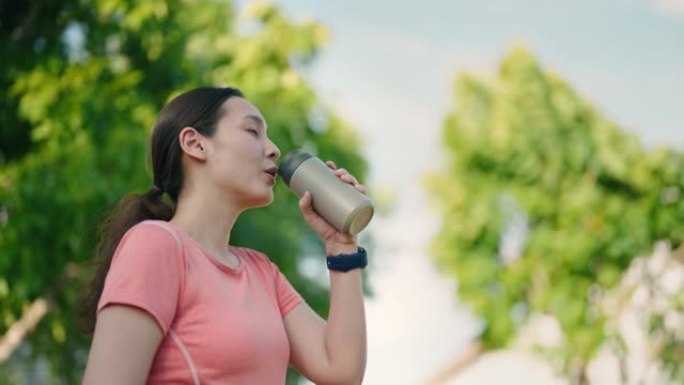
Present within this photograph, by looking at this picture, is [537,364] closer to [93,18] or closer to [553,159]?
[553,159]

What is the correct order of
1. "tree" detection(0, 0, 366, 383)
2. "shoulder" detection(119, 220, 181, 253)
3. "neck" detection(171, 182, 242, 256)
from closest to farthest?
"shoulder" detection(119, 220, 181, 253), "neck" detection(171, 182, 242, 256), "tree" detection(0, 0, 366, 383)

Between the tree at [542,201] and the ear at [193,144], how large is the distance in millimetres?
18470

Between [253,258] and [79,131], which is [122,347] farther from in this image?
[79,131]

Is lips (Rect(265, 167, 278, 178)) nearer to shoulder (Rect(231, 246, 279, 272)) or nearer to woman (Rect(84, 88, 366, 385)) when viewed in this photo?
woman (Rect(84, 88, 366, 385))

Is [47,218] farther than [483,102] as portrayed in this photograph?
No

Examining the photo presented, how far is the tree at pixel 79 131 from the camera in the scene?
12.3 meters

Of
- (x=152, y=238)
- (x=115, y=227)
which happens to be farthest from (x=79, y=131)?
(x=152, y=238)

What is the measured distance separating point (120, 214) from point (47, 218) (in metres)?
10.00

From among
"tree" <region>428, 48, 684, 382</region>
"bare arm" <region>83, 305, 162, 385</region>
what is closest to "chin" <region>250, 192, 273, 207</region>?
"bare arm" <region>83, 305, 162, 385</region>

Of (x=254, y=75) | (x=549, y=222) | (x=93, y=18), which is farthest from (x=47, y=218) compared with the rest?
(x=549, y=222)

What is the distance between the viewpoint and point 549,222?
881 inches

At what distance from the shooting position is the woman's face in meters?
2.36

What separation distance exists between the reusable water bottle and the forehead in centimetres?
10

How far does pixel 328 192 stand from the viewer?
2.43 m
